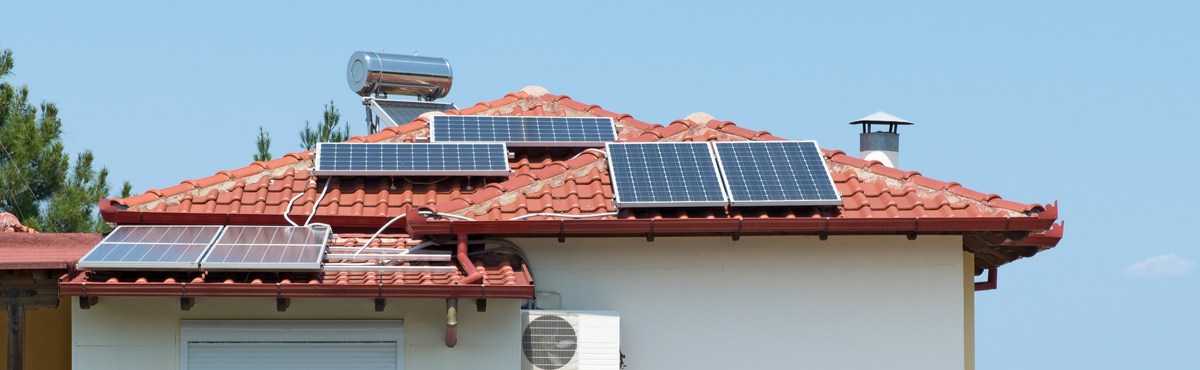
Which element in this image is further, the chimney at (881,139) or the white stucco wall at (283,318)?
the chimney at (881,139)

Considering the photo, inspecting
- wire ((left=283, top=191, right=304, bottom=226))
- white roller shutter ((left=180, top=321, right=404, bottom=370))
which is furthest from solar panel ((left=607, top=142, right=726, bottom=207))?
wire ((left=283, top=191, right=304, bottom=226))

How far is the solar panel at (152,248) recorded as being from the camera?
14.3 metres

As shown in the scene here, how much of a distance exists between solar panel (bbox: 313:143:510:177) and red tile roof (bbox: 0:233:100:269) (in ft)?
8.06

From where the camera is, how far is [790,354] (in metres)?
16.5

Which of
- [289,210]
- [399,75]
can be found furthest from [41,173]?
[289,210]

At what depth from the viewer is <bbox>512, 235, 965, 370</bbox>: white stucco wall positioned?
53.4ft

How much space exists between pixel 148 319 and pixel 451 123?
210 inches

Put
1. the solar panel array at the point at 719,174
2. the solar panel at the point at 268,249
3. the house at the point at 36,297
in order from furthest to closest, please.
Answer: the solar panel array at the point at 719,174
the house at the point at 36,297
the solar panel at the point at 268,249

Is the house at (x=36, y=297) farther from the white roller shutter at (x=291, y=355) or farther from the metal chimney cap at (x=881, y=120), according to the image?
the metal chimney cap at (x=881, y=120)

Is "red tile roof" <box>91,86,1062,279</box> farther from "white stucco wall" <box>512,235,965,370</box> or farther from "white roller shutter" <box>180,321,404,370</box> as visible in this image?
"white roller shutter" <box>180,321,404,370</box>

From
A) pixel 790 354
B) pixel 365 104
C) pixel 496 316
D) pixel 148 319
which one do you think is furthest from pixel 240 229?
pixel 365 104

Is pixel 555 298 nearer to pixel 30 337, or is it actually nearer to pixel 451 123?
pixel 451 123

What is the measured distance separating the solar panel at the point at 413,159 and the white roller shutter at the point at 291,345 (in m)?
3.01

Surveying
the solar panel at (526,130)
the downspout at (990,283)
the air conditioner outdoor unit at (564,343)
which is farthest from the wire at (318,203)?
the downspout at (990,283)
